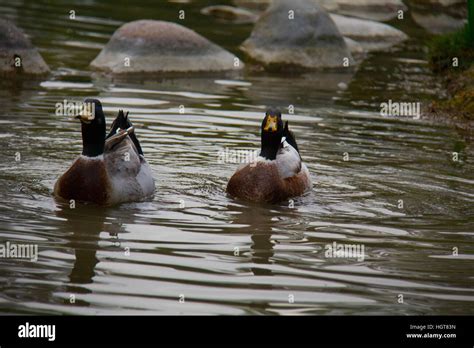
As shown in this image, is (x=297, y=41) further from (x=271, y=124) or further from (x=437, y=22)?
(x=271, y=124)

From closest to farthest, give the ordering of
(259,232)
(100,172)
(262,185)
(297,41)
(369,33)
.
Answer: (259,232) → (100,172) → (262,185) → (297,41) → (369,33)

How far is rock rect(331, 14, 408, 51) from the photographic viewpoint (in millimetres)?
23156

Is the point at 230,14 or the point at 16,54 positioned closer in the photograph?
the point at 16,54

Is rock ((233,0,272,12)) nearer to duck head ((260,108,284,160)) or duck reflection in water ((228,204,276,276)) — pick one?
duck head ((260,108,284,160))

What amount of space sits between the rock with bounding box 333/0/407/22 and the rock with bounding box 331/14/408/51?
3.43 metres

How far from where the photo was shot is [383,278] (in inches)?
319

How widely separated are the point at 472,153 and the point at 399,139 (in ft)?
3.46

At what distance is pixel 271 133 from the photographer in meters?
10.8

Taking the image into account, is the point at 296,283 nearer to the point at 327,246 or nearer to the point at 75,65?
the point at 327,246

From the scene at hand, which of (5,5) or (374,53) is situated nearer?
(374,53)

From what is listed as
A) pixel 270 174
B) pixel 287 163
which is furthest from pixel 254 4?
pixel 270 174

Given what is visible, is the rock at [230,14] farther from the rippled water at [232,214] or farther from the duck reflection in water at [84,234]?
the duck reflection in water at [84,234]

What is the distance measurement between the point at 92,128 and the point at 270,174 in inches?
75.9
